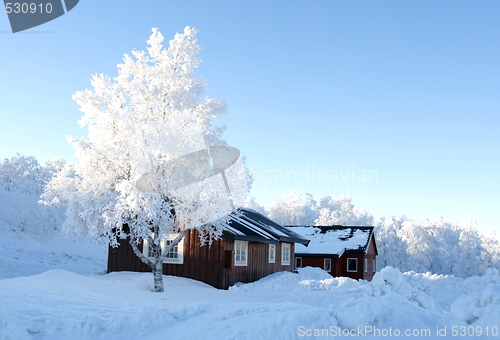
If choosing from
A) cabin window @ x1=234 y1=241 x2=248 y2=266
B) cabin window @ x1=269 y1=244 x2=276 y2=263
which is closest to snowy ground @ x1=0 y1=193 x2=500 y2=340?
cabin window @ x1=234 y1=241 x2=248 y2=266

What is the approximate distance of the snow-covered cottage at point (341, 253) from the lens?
3538 cm

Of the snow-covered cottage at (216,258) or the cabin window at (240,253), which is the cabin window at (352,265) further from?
the cabin window at (240,253)

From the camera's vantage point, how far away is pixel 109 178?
54.1 ft

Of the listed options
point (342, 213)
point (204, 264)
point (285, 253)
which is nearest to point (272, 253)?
point (285, 253)

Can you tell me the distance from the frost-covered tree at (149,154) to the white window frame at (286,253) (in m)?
10.3

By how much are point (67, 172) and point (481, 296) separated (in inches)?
575

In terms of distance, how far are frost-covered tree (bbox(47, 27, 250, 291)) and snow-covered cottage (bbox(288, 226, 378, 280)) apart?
19482 mm

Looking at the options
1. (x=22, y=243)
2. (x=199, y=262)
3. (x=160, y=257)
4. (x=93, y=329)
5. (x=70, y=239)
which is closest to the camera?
(x=93, y=329)

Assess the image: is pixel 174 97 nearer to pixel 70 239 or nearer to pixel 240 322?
pixel 240 322

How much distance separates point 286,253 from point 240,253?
23.8ft

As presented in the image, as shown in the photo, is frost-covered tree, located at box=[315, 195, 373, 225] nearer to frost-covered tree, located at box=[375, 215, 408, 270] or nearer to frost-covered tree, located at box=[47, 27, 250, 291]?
frost-covered tree, located at box=[375, 215, 408, 270]

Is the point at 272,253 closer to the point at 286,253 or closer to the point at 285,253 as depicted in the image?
the point at 285,253

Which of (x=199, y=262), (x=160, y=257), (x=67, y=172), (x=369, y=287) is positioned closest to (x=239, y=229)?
(x=199, y=262)

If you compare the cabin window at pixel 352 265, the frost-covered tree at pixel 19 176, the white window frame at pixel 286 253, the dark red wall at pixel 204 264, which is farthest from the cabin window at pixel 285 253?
the frost-covered tree at pixel 19 176
